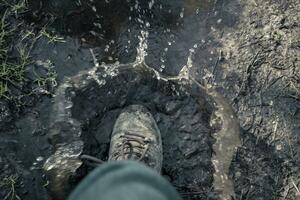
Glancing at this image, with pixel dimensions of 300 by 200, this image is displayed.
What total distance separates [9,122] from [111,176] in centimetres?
150

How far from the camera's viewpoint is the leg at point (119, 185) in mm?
1624

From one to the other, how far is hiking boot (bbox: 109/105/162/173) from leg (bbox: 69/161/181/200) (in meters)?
0.92

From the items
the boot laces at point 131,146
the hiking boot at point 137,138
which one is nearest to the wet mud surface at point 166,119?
the hiking boot at point 137,138

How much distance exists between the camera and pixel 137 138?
276 centimetres

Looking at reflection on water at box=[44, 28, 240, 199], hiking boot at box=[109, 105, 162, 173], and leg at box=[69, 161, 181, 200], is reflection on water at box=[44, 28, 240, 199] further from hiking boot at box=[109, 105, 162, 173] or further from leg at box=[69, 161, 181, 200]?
leg at box=[69, 161, 181, 200]

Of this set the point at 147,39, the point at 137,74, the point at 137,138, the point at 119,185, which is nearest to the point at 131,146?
the point at 137,138

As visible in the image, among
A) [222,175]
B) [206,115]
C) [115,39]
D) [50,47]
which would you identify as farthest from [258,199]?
[50,47]

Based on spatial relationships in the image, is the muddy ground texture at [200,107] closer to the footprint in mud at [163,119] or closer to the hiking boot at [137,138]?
the footprint in mud at [163,119]

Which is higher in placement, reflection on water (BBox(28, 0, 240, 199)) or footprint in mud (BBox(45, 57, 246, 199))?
reflection on water (BBox(28, 0, 240, 199))

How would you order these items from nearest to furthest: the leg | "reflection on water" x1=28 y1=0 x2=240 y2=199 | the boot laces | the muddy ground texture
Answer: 1. the leg
2. the boot laces
3. the muddy ground texture
4. "reflection on water" x1=28 y1=0 x2=240 y2=199

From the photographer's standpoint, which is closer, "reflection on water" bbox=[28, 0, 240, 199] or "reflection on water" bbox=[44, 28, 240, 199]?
"reflection on water" bbox=[44, 28, 240, 199]

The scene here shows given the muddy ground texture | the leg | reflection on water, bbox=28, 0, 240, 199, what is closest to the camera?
the leg

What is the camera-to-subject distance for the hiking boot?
2635 millimetres

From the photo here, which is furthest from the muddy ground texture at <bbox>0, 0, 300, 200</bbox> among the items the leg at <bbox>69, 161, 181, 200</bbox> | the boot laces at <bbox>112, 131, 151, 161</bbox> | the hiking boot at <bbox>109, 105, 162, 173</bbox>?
the leg at <bbox>69, 161, 181, 200</bbox>
